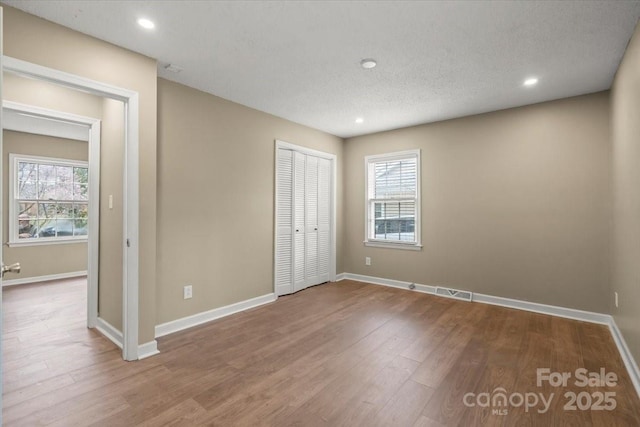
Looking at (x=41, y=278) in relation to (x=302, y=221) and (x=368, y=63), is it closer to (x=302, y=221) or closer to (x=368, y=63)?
(x=302, y=221)

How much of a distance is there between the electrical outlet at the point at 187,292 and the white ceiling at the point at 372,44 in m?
2.13

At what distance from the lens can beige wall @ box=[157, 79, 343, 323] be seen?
3.22 meters

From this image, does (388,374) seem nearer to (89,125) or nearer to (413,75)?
(413,75)

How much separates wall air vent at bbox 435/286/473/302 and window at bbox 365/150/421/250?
0.67 metres

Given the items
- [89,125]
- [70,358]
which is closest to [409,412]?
[70,358]

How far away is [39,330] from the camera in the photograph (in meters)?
3.23

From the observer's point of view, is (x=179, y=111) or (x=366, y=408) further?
(x=179, y=111)

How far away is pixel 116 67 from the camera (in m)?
2.60

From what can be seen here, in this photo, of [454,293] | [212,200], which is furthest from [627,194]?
[212,200]

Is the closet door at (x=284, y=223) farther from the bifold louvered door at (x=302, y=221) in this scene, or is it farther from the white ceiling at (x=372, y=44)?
the white ceiling at (x=372, y=44)

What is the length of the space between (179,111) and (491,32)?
2891 millimetres

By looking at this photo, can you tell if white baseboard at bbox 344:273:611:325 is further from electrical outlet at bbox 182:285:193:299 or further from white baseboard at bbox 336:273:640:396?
electrical outlet at bbox 182:285:193:299

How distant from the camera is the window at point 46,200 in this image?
5227 millimetres

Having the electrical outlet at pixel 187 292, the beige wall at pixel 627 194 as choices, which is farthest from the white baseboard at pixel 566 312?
the electrical outlet at pixel 187 292
